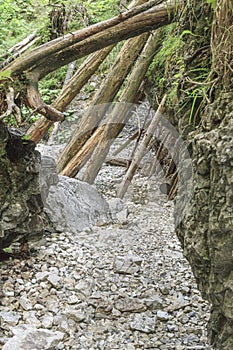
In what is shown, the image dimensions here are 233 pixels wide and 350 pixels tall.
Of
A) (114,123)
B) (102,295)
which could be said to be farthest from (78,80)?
(102,295)

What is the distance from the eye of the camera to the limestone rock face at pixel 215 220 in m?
1.48


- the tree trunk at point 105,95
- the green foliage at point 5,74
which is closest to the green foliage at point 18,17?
the tree trunk at point 105,95

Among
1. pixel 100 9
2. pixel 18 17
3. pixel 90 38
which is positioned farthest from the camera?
pixel 18 17

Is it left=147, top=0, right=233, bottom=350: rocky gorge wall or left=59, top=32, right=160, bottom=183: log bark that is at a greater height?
left=59, top=32, right=160, bottom=183: log bark

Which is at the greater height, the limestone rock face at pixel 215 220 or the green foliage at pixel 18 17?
the green foliage at pixel 18 17

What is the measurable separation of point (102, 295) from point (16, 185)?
998 mm

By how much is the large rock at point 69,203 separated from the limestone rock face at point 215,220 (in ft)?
7.01

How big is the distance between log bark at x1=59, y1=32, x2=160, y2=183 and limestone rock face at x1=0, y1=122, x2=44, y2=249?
162 cm

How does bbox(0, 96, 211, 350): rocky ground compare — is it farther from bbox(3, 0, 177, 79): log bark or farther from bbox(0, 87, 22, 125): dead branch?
bbox(3, 0, 177, 79): log bark

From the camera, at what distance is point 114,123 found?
4637mm

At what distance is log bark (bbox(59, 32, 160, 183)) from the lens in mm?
4547

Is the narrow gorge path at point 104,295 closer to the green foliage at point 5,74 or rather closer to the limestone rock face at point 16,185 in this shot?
the limestone rock face at point 16,185

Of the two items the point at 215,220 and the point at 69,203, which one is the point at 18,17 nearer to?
the point at 69,203

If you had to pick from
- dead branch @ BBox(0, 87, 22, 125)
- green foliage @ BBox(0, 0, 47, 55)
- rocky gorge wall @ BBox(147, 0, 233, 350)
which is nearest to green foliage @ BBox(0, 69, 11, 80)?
dead branch @ BBox(0, 87, 22, 125)
